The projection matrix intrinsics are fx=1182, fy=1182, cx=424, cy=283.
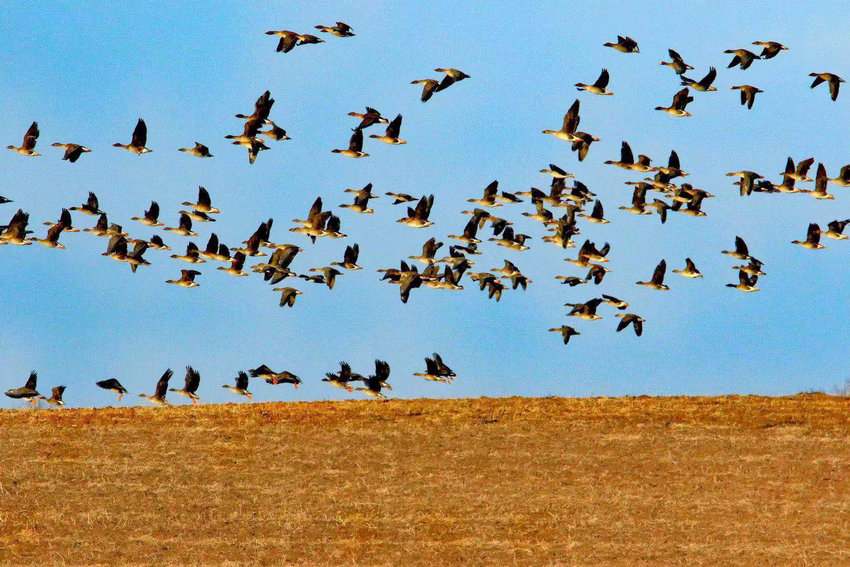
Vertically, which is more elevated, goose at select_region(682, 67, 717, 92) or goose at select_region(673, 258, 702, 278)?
Result: goose at select_region(682, 67, 717, 92)

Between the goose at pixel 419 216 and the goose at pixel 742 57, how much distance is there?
9528 millimetres

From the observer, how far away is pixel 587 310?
36.3m

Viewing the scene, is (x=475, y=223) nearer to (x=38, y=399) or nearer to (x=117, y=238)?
(x=117, y=238)

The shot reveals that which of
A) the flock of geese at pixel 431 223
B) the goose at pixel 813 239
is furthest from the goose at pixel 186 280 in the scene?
the goose at pixel 813 239

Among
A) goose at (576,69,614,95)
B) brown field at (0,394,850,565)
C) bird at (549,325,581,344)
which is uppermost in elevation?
goose at (576,69,614,95)

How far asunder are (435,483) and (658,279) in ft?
50.2

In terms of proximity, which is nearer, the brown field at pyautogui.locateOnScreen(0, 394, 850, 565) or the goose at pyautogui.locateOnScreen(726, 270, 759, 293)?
the brown field at pyautogui.locateOnScreen(0, 394, 850, 565)

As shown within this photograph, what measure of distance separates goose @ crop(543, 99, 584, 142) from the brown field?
763cm

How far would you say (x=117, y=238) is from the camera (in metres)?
36.1

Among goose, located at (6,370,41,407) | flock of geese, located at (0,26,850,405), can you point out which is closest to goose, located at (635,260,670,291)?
flock of geese, located at (0,26,850,405)

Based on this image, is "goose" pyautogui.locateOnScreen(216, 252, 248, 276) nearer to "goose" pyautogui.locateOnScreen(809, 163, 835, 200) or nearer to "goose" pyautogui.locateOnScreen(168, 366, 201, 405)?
Answer: "goose" pyautogui.locateOnScreen(168, 366, 201, 405)

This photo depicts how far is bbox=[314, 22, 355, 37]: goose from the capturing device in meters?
31.8

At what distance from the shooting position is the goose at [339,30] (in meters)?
31.8

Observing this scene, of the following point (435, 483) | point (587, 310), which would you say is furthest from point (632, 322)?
point (435, 483)
